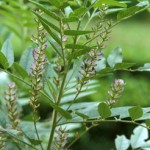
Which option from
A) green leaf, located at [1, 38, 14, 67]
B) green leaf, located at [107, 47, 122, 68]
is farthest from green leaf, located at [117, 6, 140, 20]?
green leaf, located at [1, 38, 14, 67]

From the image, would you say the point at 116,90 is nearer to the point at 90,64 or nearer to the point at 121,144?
the point at 90,64

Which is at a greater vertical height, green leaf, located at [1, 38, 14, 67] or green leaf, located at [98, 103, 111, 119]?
green leaf, located at [1, 38, 14, 67]

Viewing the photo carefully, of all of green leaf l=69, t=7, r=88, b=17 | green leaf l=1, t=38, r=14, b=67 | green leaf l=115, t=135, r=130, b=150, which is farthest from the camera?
green leaf l=115, t=135, r=130, b=150

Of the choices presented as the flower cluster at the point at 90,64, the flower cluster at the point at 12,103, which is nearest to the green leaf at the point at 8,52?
the flower cluster at the point at 12,103

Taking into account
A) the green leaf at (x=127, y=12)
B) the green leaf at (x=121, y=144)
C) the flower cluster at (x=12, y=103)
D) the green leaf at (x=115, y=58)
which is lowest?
the green leaf at (x=121, y=144)

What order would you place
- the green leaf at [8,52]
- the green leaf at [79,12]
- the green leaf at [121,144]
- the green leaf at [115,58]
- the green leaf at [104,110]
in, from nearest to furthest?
the green leaf at [79,12], the green leaf at [104,110], the green leaf at [8,52], the green leaf at [115,58], the green leaf at [121,144]

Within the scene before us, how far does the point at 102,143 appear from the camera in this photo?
5086 mm

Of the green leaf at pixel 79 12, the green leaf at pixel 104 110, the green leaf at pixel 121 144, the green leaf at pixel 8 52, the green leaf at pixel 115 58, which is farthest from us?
the green leaf at pixel 121 144

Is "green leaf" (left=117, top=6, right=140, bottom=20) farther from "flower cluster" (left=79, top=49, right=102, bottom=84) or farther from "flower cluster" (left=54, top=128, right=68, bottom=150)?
"flower cluster" (left=54, top=128, right=68, bottom=150)

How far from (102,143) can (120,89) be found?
3.70m

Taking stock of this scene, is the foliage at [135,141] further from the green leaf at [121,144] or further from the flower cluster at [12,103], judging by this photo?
the flower cluster at [12,103]

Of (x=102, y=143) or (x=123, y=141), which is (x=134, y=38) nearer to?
(x=102, y=143)

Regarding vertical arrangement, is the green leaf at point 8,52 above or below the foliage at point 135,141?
above

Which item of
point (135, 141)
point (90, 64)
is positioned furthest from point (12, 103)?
point (135, 141)
